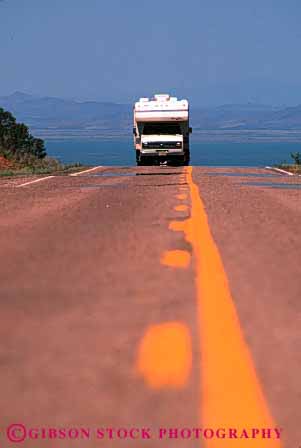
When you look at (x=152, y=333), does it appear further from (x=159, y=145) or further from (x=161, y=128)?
(x=161, y=128)

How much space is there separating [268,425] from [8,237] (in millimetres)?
6740

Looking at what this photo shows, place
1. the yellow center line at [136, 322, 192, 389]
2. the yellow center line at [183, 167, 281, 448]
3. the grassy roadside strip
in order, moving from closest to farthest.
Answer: the yellow center line at [183, 167, 281, 448] → the yellow center line at [136, 322, 192, 389] → the grassy roadside strip

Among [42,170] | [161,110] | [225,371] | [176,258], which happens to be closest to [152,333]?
[225,371]

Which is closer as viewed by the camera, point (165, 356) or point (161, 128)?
point (165, 356)

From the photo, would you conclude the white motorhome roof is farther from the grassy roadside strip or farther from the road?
the road

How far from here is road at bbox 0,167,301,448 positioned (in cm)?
321

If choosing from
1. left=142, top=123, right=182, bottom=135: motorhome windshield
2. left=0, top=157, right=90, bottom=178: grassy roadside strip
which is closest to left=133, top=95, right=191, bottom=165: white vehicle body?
left=142, top=123, right=182, bottom=135: motorhome windshield

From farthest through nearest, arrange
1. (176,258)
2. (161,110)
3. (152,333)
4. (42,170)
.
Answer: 1. (161,110)
2. (42,170)
3. (176,258)
4. (152,333)

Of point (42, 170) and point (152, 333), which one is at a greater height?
point (152, 333)

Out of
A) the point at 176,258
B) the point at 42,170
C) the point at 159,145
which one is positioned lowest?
the point at 42,170

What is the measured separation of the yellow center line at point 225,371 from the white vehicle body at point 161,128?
114ft

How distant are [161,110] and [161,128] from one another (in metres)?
1.44

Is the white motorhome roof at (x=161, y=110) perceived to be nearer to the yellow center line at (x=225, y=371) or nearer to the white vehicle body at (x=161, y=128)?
the white vehicle body at (x=161, y=128)

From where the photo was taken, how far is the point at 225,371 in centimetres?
387
